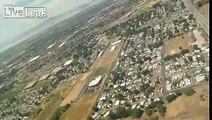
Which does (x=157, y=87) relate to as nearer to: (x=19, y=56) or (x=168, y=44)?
(x=168, y=44)

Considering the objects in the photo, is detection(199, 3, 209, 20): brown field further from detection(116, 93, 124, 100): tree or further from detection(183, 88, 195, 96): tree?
detection(116, 93, 124, 100): tree

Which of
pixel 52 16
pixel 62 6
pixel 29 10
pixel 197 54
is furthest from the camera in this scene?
pixel 62 6

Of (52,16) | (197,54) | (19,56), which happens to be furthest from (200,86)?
(19,56)

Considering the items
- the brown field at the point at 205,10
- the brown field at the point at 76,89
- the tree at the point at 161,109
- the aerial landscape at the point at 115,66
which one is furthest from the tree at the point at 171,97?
the brown field at the point at 76,89

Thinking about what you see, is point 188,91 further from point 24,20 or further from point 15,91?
point 15,91

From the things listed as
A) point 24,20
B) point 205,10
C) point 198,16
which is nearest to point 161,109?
point 205,10

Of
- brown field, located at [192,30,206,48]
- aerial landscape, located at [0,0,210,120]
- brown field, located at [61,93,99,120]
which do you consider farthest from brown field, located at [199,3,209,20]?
brown field, located at [61,93,99,120]
